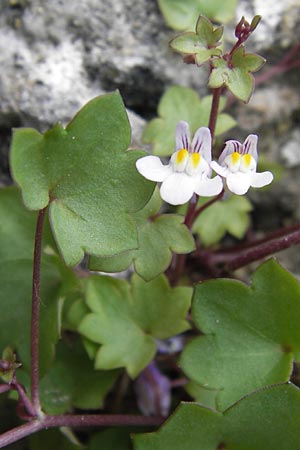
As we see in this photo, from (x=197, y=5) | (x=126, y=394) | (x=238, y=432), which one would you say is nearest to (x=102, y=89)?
(x=197, y=5)

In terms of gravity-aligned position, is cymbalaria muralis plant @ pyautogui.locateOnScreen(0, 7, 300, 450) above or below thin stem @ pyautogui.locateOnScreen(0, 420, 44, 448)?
above

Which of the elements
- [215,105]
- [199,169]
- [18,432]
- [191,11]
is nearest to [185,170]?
[199,169]

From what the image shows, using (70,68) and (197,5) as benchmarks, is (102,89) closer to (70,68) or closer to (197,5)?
(70,68)

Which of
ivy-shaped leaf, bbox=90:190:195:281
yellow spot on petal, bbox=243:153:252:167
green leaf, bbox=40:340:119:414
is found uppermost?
yellow spot on petal, bbox=243:153:252:167

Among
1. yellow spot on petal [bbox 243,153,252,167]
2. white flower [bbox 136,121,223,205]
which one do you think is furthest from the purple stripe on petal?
yellow spot on petal [bbox 243,153,252,167]

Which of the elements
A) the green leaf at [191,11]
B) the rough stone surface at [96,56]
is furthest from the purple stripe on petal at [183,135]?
the green leaf at [191,11]

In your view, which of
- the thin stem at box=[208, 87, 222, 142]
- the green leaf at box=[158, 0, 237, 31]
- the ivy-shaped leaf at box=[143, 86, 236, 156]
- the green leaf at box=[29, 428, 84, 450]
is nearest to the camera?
the thin stem at box=[208, 87, 222, 142]

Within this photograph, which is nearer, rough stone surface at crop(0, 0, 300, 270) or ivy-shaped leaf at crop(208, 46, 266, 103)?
ivy-shaped leaf at crop(208, 46, 266, 103)

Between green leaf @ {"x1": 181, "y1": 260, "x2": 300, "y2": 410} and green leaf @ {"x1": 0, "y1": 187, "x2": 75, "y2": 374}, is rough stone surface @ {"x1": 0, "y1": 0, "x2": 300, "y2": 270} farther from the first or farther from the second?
green leaf @ {"x1": 181, "y1": 260, "x2": 300, "y2": 410}
